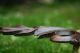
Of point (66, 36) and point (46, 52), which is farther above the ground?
point (66, 36)

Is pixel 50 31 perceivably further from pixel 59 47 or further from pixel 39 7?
pixel 39 7

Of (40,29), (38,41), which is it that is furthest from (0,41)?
(40,29)

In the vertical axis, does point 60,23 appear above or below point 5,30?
below

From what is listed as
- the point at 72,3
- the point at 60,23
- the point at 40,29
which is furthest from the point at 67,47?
the point at 72,3

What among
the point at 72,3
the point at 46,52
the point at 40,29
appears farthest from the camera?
the point at 72,3

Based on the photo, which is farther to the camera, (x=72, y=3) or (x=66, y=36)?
(x=72, y=3)

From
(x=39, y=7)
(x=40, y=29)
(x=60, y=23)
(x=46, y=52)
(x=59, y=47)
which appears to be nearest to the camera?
(x=40, y=29)

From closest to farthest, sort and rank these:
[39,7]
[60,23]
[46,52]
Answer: [46,52] → [60,23] → [39,7]

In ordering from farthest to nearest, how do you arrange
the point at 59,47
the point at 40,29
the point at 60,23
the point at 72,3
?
the point at 72,3 → the point at 60,23 → the point at 59,47 → the point at 40,29

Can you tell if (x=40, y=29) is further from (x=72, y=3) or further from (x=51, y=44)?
(x=72, y=3)
